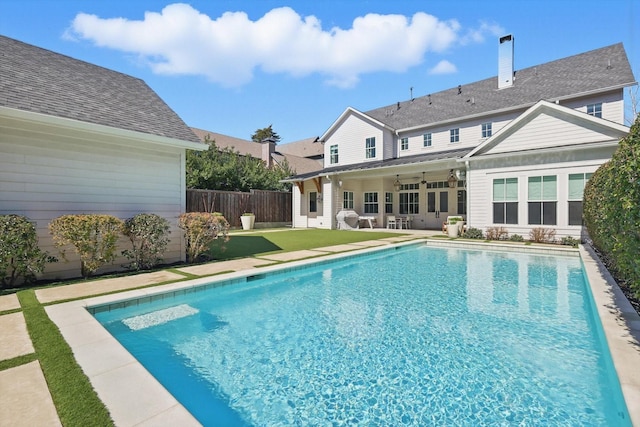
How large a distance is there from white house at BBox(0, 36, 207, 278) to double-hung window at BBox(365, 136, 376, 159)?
502 inches

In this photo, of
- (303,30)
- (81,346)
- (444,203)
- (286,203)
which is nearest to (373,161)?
(444,203)

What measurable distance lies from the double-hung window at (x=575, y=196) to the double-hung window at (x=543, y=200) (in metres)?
0.42

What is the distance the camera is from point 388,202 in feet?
63.7

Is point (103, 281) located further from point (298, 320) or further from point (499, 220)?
point (499, 220)

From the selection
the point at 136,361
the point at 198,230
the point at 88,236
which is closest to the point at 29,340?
the point at 136,361

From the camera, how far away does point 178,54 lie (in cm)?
1413

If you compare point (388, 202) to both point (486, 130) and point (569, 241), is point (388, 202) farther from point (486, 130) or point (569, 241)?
point (569, 241)

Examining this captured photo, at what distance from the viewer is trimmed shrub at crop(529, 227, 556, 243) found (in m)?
11.0

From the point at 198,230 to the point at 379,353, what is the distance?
18.1ft

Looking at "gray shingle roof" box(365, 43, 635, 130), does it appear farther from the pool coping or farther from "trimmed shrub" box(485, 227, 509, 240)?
the pool coping

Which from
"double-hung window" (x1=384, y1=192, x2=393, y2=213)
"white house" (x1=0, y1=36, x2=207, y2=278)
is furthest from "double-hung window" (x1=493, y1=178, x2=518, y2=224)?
"white house" (x1=0, y1=36, x2=207, y2=278)

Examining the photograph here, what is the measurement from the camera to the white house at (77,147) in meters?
5.61

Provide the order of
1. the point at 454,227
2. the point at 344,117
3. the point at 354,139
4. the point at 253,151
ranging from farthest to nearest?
the point at 253,151 → the point at 344,117 → the point at 354,139 → the point at 454,227

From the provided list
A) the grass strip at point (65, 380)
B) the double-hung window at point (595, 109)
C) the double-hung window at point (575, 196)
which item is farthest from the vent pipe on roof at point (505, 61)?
the grass strip at point (65, 380)
